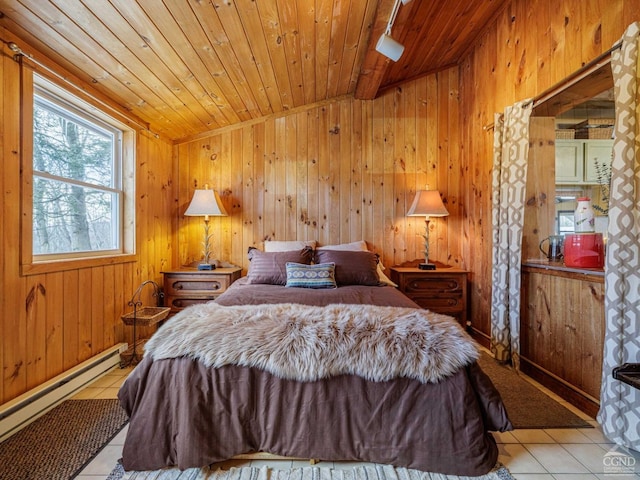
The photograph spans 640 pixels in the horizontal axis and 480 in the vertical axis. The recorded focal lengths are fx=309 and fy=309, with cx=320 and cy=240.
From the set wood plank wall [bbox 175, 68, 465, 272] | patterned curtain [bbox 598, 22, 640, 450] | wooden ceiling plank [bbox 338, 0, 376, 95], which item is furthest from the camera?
wood plank wall [bbox 175, 68, 465, 272]

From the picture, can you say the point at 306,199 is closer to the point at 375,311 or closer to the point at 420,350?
the point at 375,311

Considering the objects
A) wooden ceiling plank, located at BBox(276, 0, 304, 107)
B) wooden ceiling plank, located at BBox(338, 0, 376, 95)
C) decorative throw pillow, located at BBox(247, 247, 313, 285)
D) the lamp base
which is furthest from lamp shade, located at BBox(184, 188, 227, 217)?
the lamp base

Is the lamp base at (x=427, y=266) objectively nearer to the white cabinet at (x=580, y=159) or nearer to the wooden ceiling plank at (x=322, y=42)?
the white cabinet at (x=580, y=159)

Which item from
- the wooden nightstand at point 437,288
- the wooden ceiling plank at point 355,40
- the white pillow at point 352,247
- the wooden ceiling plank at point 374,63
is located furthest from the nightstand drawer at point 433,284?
the wooden ceiling plank at point 355,40

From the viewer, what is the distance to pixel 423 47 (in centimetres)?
278

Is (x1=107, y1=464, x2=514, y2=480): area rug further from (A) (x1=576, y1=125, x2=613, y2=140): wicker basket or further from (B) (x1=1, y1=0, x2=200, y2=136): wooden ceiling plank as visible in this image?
(A) (x1=576, y1=125, x2=613, y2=140): wicker basket

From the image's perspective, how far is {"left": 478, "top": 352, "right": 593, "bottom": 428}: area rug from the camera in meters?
1.68

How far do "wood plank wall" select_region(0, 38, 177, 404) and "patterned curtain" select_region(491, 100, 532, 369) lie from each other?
295 centimetres

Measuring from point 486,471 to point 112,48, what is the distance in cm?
295

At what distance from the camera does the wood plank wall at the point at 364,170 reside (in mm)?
3287

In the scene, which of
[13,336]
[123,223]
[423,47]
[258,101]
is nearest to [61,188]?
[123,223]

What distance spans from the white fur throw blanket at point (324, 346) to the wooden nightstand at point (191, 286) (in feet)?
4.98

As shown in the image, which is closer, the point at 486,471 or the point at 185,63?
the point at 486,471

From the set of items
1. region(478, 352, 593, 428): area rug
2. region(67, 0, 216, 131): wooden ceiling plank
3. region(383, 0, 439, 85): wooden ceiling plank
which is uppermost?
region(383, 0, 439, 85): wooden ceiling plank
